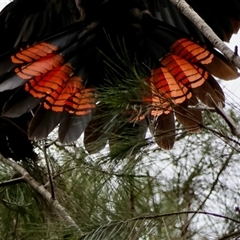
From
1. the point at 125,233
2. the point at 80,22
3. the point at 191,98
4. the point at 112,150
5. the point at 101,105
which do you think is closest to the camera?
the point at 125,233

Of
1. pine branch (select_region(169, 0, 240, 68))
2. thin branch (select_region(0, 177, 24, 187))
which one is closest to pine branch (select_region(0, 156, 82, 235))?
thin branch (select_region(0, 177, 24, 187))

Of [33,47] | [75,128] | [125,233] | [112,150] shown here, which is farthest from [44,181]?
[125,233]

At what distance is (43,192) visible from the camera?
192 centimetres

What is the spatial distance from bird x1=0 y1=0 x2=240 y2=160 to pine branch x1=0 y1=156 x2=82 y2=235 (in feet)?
0.30

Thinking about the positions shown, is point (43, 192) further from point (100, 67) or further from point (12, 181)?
point (100, 67)

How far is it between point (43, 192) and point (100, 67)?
0.53 meters

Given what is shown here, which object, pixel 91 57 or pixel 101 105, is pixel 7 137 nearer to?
pixel 91 57

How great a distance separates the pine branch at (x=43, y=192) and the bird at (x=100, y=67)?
0.09 meters

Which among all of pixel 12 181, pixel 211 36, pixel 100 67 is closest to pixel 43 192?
pixel 12 181

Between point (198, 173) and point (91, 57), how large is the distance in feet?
2.63

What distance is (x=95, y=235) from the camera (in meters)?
1.49

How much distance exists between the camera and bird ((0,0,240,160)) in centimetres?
192

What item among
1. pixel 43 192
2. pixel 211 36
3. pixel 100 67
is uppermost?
pixel 100 67

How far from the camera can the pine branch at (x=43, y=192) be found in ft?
5.38
